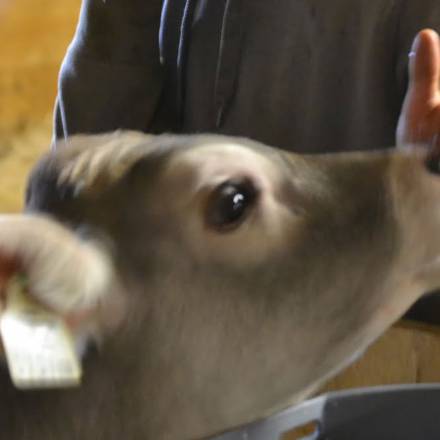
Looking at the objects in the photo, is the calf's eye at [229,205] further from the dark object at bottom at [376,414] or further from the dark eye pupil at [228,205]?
the dark object at bottom at [376,414]

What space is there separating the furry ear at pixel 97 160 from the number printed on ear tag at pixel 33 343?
138mm

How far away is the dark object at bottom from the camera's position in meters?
1.04

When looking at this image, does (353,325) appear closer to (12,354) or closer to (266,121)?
(12,354)

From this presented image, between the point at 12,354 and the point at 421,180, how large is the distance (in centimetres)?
43

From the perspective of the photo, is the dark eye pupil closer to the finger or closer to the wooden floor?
the finger

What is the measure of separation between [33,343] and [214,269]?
188mm

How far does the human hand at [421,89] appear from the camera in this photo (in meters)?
1.07

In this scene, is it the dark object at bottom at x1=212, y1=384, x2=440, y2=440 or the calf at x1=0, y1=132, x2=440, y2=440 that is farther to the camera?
the dark object at bottom at x1=212, y1=384, x2=440, y2=440

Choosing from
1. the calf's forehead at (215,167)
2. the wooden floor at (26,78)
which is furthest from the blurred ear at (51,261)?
the wooden floor at (26,78)


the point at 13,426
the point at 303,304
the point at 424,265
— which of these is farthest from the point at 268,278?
the point at 13,426

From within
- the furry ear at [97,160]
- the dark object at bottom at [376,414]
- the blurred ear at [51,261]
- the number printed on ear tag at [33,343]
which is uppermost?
the furry ear at [97,160]

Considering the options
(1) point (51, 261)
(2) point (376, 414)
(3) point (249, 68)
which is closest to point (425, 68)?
(3) point (249, 68)

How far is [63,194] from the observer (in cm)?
80

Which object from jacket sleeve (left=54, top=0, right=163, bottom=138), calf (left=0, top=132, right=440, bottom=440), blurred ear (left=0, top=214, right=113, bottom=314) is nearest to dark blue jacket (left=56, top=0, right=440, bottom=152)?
jacket sleeve (left=54, top=0, right=163, bottom=138)
